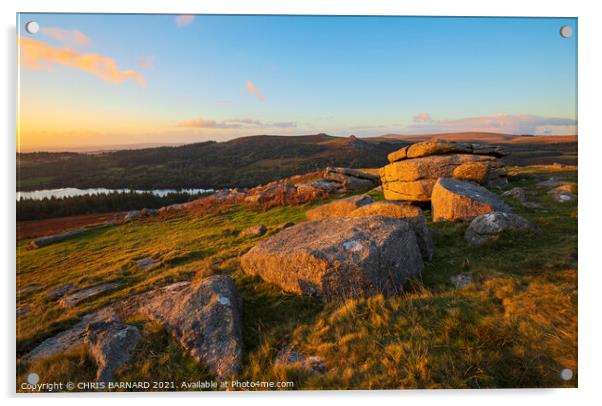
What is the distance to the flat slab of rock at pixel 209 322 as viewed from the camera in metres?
4.91

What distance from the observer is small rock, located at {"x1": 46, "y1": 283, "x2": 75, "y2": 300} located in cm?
697

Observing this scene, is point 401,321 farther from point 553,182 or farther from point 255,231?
point 553,182

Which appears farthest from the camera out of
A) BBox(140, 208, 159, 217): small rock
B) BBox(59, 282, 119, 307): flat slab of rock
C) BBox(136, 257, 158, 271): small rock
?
BBox(140, 208, 159, 217): small rock

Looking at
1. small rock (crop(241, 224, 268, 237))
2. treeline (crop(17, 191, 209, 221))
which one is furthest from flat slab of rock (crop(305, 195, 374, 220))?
treeline (crop(17, 191, 209, 221))

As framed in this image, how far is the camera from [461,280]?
6.51 metres

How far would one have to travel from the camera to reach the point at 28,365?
581 cm

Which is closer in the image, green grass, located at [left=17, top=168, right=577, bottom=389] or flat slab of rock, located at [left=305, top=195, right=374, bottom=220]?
green grass, located at [left=17, top=168, right=577, bottom=389]

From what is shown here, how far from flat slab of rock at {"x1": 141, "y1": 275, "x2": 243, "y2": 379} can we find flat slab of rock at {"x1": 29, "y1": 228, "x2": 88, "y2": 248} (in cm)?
329

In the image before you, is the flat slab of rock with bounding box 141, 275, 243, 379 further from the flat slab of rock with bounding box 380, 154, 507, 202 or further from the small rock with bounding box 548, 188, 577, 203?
→ the small rock with bounding box 548, 188, 577, 203

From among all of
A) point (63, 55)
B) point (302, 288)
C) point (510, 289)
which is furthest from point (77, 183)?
point (510, 289)

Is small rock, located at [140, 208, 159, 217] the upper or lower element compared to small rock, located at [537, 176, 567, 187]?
lower

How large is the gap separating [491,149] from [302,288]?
1339 cm

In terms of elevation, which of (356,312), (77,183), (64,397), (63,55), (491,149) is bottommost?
(64,397)
